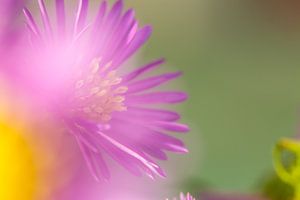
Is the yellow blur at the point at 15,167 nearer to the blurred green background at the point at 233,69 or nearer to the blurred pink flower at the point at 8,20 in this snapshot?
the blurred pink flower at the point at 8,20

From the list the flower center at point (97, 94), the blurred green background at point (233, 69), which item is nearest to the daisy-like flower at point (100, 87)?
the flower center at point (97, 94)

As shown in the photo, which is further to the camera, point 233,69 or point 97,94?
point 233,69

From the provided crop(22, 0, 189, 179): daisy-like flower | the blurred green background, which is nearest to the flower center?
crop(22, 0, 189, 179): daisy-like flower

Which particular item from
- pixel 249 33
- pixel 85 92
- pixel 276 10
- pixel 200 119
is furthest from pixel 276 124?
pixel 85 92

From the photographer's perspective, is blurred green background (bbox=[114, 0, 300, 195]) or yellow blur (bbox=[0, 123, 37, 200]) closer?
yellow blur (bbox=[0, 123, 37, 200])

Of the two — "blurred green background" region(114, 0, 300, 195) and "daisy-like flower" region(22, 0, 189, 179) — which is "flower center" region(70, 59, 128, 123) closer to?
"daisy-like flower" region(22, 0, 189, 179)

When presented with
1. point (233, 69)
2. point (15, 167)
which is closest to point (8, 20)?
point (15, 167)

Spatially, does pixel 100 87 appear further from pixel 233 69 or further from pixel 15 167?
pixel 233 69
